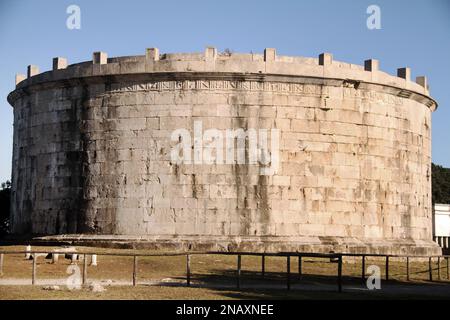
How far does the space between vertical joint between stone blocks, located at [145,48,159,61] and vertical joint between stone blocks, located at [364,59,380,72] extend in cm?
804

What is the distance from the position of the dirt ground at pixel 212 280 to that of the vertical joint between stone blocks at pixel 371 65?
7252 millimetres

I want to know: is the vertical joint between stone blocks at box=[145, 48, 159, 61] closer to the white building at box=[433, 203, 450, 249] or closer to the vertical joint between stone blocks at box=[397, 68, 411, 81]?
the vertical joint between stone blocks at box=[397, 68, 411, 81]

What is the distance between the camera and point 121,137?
1120 inches

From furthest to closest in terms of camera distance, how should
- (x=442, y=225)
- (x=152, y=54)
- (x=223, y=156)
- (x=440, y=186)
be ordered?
(x=440, y=186)
(x=442, y=225)
(x=152, y=54)
(x=223, y=156)

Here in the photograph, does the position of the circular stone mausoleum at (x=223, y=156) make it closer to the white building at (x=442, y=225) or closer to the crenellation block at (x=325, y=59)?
the crenellation block at (x=325, y=59)

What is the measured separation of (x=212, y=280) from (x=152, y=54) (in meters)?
11.1

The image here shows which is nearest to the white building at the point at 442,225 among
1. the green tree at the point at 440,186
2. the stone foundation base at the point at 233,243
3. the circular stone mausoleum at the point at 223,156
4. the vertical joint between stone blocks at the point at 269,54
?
Result: the circular stone mausoleum at the point at 223,156

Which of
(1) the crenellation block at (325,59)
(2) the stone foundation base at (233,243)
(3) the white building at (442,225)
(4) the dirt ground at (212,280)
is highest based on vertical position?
(1) the crenellation block at (325,59)

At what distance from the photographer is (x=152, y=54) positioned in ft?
93.7

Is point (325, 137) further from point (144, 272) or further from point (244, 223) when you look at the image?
point (144, 272)

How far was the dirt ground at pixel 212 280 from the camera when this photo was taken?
53.0 feet

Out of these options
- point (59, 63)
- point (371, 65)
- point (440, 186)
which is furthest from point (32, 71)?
point (440, 186)

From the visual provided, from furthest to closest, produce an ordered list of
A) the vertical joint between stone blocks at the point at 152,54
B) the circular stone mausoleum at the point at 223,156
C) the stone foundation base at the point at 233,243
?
1. the vertical joint between stone blocks at the point at 152,54
2. the circular stone mausoleum at the point at 223,156
3. the stone foundation base at the point at 233,243

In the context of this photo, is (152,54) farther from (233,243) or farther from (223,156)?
(233,243)
